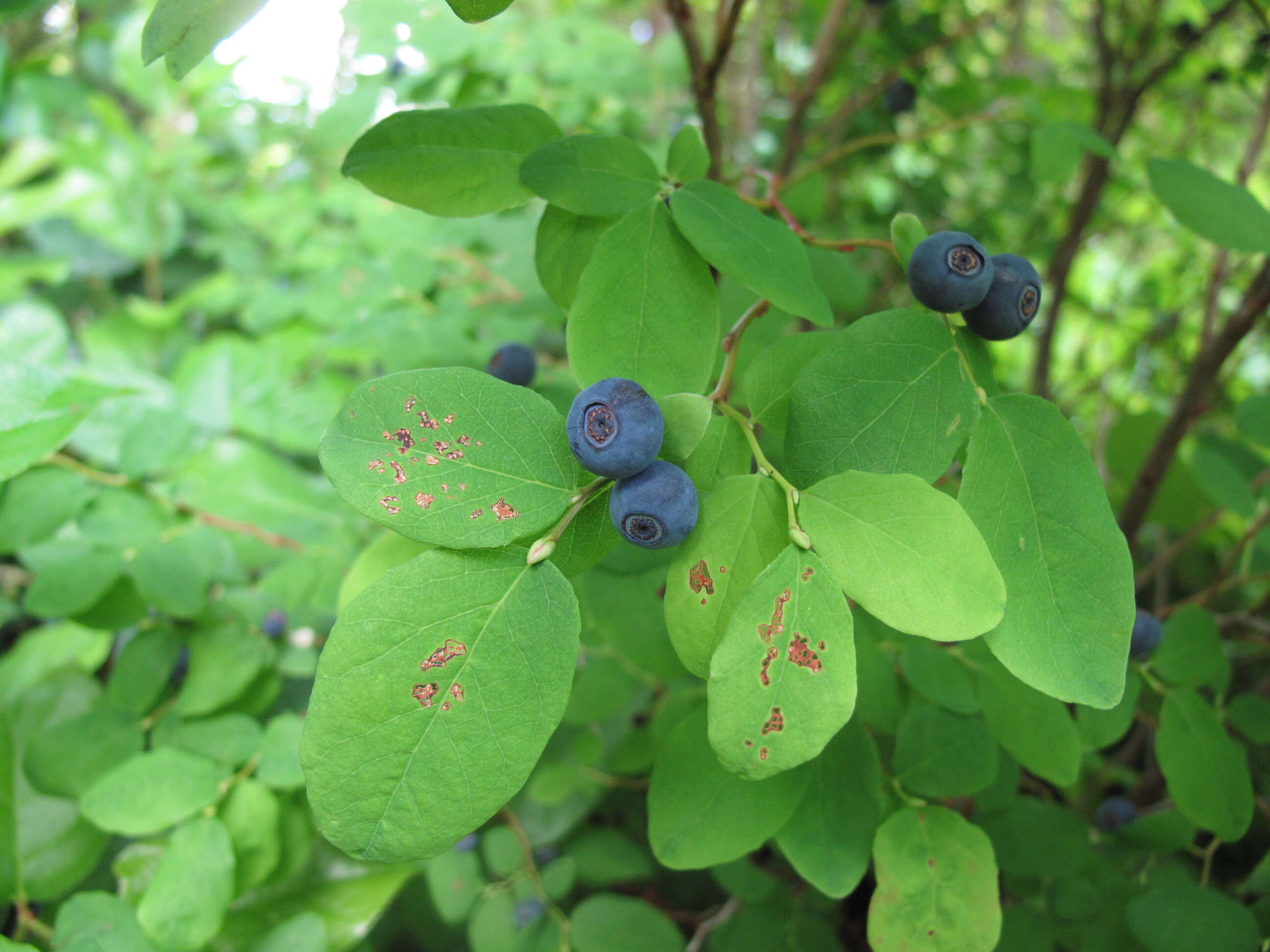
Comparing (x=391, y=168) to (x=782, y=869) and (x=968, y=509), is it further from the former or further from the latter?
(x=782, y=869)

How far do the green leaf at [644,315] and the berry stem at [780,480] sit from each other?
0.11 feet

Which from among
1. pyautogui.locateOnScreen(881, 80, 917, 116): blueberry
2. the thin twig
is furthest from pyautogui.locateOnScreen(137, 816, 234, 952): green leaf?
pyautogui.locateOnScreen(881, 80, 917, 116): blueberry

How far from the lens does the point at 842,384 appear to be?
603 millimetres

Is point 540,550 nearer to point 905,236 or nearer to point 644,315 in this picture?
point 644,315

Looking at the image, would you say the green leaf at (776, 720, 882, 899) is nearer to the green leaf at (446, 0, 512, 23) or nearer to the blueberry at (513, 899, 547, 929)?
the blueberry at (513, 899, 547, 929)

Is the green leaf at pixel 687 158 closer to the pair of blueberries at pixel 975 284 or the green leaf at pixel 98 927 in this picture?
the pair of blueberries at pixel 975 284

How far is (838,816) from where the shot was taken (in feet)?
2.61

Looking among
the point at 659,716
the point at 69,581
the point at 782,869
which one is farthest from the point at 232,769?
the point at 782,869

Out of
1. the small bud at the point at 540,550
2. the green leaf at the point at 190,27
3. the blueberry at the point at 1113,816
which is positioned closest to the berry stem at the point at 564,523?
the small bud at the point at 540,550

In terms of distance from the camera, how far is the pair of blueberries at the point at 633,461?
0.53 metres

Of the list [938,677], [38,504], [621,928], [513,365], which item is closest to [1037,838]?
[938,677]

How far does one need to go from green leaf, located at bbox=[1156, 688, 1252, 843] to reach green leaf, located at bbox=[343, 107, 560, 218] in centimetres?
94

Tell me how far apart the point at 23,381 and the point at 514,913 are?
0.96 metres

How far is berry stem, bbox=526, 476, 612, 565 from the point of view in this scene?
1.85 ft
